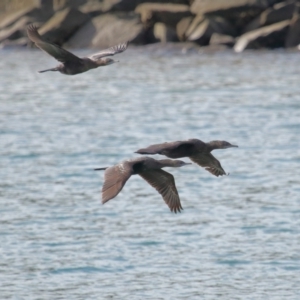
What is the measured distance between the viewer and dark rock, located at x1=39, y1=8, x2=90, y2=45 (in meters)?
40.9

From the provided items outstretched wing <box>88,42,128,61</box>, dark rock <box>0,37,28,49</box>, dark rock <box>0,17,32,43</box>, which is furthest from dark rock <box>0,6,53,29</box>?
outstretched wing <box>88,42,128,61</box>

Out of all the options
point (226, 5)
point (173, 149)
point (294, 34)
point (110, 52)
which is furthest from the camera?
point (226, 5)

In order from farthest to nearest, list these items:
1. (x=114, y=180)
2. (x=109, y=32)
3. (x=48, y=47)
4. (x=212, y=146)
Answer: (x=109, y=32)
(x=212, y=146)
(x=48, y=47)
(x=114, y=180)

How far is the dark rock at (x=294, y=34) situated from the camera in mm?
38250

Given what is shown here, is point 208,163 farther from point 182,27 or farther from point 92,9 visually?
point 92,9

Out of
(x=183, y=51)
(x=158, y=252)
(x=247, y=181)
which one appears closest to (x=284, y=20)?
(x=183, y=51)

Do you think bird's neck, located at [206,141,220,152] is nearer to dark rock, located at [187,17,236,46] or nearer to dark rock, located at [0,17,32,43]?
dark rock, located at [187,17,236,46]

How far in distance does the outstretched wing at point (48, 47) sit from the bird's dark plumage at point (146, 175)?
1.09 m

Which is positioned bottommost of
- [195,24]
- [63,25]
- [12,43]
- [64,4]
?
[12,43]

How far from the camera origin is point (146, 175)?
11.6 metres

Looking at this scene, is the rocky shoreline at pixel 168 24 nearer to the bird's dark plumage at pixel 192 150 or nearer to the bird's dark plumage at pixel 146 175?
the bird's dark plumage at pixel 192 150

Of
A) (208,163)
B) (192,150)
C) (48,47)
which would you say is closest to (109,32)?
(208,163)

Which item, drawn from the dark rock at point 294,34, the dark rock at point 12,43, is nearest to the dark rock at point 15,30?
the dark rock at point 12,43

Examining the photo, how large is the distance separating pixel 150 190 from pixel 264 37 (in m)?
19.9
